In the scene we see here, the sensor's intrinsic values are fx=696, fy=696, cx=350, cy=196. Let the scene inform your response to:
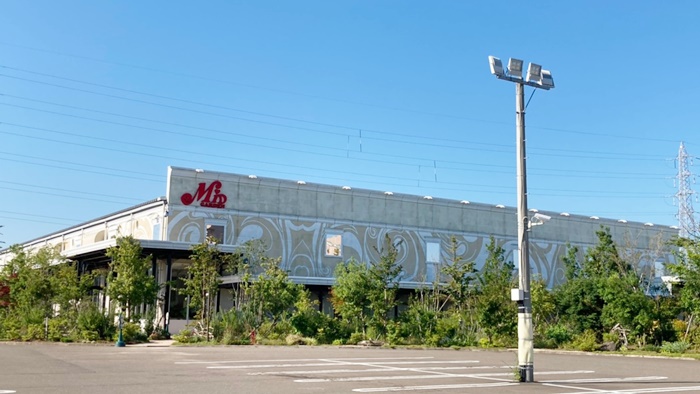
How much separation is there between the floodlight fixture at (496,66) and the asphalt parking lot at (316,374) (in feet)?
24.0

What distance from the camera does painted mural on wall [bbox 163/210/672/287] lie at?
42281 mm

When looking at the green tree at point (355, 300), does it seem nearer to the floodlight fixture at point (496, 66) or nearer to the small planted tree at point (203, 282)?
the small planted tree at point (203, 282)

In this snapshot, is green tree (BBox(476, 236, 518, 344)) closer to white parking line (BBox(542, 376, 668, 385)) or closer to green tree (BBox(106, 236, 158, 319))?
white parking line (BBox(542, 376, 668, 385))

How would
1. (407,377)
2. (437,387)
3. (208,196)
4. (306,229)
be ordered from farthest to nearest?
(306,229), (208,196), (407,377), (437,387)

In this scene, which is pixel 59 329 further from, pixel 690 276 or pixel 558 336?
pixel 690 276

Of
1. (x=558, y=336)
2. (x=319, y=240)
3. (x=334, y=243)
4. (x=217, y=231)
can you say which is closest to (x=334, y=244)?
(x=334, y=243)

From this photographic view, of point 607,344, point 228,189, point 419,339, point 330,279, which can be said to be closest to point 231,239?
point 228,189

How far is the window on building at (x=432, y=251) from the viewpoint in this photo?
50.2 m

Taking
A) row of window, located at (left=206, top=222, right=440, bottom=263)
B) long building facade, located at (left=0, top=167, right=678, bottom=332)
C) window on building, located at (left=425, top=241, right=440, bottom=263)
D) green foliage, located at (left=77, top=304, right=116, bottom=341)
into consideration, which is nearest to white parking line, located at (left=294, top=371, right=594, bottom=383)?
long building facade, located at (left=0, top=167, right=678, bottom=332)

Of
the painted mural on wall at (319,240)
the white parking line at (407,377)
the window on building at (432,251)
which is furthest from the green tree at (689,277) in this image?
the window on building at (432,251)

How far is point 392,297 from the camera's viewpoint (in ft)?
109

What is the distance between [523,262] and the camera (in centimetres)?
1673

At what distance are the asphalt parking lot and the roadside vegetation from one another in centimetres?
699

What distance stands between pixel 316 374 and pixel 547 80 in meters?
9.31
